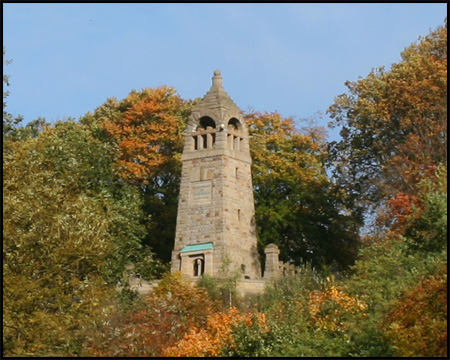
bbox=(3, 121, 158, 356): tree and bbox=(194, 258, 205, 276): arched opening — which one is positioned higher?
bbox=(194, 258, 205, 276): arched opening

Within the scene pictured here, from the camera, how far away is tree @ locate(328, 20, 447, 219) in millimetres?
44719

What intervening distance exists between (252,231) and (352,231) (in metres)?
7.98

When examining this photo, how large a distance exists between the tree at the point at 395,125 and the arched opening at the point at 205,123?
281 inches

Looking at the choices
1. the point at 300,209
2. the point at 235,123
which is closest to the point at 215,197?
the point at 235,123

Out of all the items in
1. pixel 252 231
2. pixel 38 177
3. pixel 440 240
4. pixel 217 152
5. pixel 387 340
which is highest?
pixel 217 152

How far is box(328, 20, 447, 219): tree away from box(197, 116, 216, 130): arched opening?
7142 millimetres

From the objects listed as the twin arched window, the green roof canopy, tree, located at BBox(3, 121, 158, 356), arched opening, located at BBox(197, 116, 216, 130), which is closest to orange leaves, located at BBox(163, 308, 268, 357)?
tree, located at BBox(3, 121, 158, 356)

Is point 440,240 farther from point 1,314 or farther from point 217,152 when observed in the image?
point 217,152

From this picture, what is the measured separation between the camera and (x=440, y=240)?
97.7 feet

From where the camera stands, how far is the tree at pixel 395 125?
44719 mm

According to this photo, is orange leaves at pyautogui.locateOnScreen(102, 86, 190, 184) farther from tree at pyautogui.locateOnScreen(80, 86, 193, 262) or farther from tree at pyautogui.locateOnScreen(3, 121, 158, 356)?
tree at pyautogui.locateOnScreen(3, 121, 158, 356)

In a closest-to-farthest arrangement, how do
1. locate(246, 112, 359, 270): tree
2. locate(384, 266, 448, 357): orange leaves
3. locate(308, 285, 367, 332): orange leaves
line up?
locate(384, 266, 448, 357): orange leaves, locate(308, 285, 367, 332): orange leaves, locate(246, 112, 359, 270): tree

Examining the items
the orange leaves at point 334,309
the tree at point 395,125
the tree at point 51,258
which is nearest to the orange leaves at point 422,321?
the orange leaves at point 334,309

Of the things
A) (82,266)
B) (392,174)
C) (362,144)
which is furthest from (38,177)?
(362,144)
